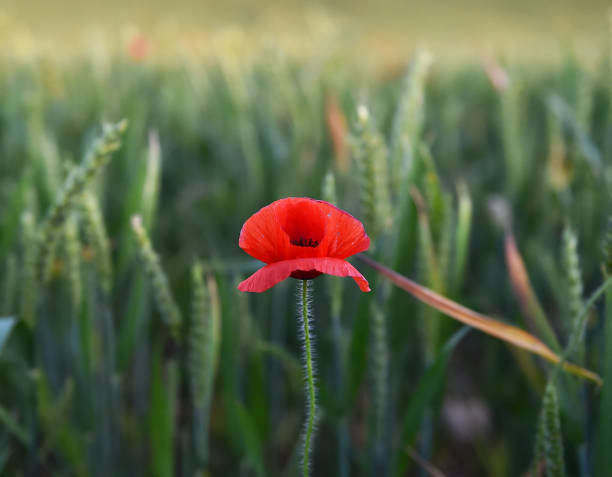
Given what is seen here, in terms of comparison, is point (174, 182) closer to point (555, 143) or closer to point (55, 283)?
point (55, 283)

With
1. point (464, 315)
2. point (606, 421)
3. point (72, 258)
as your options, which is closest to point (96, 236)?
point (72, 258)

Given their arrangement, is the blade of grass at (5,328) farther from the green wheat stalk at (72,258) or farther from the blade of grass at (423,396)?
the blade of grass at (423,396)

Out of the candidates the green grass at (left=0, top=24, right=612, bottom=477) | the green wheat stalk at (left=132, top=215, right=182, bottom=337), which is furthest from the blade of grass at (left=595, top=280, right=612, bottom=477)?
the green wheat stalk at (left=132, top=215, right=182, bottom=337)

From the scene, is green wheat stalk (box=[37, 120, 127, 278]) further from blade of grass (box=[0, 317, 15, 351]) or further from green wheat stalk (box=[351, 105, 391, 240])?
green wheat stalk (box=[351, 105, 391, 240])

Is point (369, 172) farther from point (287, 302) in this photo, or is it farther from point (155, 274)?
point (287, 302)

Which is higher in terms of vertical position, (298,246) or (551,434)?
(298,246)

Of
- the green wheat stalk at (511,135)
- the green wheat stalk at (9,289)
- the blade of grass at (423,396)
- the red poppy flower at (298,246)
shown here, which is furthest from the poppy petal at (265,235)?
the green wheat stalk at (511,135)
